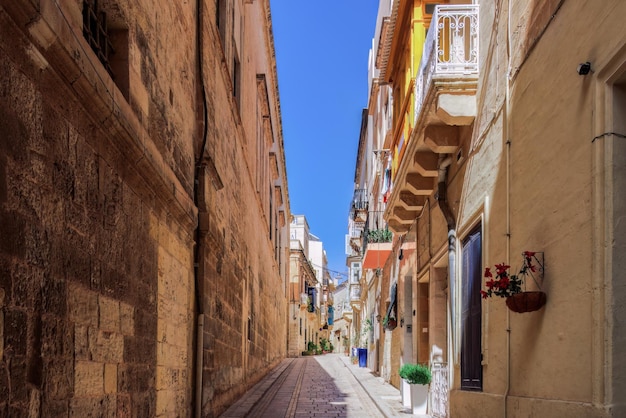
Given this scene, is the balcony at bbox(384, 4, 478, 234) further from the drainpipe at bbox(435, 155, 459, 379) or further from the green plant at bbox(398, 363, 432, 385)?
the green plant at bbox(398, 363, 432, 385)

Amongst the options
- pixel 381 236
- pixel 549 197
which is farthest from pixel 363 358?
pixel 549 197

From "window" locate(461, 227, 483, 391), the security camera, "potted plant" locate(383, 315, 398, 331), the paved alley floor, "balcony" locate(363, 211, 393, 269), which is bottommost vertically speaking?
the paved alley floor

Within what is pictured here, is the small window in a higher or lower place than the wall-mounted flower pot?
higher

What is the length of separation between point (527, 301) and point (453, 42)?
4.19 m

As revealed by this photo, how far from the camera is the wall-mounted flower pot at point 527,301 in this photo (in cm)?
517

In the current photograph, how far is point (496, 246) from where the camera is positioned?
6762 millimetres

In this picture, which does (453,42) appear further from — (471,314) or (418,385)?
(418,385)

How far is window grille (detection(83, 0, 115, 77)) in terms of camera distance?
181 inches

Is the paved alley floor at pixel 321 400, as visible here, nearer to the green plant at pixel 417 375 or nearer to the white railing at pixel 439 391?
the white railing at pixel 439 391

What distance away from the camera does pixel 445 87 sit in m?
7.98

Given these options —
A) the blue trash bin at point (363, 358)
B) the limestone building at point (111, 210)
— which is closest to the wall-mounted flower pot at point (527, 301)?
the limestone building at point (111, 210)

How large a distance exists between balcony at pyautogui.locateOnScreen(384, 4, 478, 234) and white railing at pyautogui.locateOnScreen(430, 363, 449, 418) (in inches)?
120

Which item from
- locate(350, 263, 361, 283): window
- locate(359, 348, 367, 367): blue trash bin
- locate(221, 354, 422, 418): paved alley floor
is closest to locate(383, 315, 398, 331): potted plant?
locate(221, 354, 422, 418): paved alley floor

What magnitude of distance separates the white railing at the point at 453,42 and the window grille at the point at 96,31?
13.9 feet
